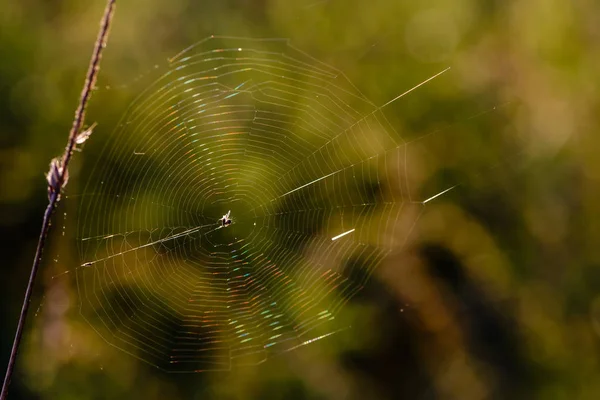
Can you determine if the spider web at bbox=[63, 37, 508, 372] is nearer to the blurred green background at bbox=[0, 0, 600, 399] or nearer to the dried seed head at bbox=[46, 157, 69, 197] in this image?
the blurred green background at bbox=[0, 0, 600, 399]

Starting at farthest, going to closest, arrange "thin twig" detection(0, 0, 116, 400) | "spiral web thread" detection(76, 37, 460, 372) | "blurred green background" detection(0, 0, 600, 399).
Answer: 1. "blurred green background" detection(0, 0, 600, 399)
2. "spiral web thread" detection(76, 37, 460, 372)
3. "thin twig" detection(0, 0, 116, 400)

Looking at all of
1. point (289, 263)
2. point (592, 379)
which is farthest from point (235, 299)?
point (592, 379)

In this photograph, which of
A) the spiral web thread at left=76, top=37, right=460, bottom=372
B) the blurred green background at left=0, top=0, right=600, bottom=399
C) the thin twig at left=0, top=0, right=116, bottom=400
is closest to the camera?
the thin twig at left=0, top=0, right=116, bottom=400

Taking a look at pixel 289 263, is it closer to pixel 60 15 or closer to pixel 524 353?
pixel 524 353

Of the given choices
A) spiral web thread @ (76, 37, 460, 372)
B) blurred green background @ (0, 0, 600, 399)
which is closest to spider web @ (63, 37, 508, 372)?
spiral web thread @ (76, 37, 460, 372)

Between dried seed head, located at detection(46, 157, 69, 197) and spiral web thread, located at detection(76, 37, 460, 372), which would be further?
spiral web thread, located at detection(76, 37, 460, 372)

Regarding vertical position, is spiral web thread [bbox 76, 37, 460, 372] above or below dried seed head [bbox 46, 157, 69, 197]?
below
